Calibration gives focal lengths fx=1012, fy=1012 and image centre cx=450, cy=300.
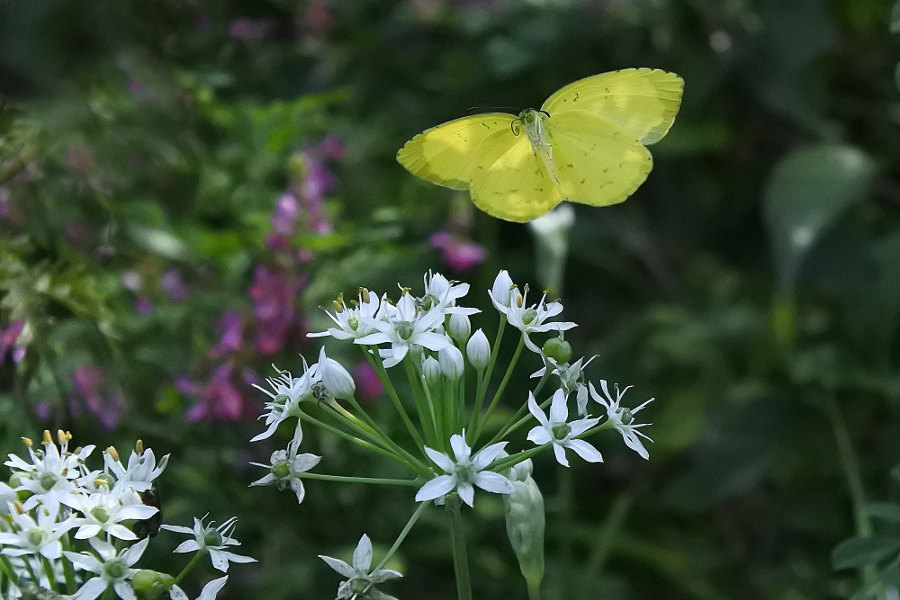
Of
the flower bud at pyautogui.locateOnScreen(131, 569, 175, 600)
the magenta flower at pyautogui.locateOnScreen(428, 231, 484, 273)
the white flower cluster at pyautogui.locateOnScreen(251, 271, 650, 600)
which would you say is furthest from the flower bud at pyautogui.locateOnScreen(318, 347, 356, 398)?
the magenta flower at pyautogui.locateOnScreen(428, 231, 484, 273)

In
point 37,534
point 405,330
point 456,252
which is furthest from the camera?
point 456,252

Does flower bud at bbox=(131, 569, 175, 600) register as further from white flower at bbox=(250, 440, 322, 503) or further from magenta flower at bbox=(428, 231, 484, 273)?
magenta flower at bbox=(428, 231, 484, 273)

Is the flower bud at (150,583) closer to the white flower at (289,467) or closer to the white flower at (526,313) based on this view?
the white flower at (289,467)

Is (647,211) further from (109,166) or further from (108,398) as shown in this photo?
(108,398)

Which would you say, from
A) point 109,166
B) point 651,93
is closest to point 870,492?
point 651,93

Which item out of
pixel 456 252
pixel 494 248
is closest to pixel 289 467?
pixel 456 252

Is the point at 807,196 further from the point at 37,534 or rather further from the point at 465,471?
the point at 37,534

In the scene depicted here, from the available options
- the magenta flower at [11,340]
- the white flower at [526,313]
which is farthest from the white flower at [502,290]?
the magenta flower at [11,340]

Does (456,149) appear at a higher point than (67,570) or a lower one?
higher
